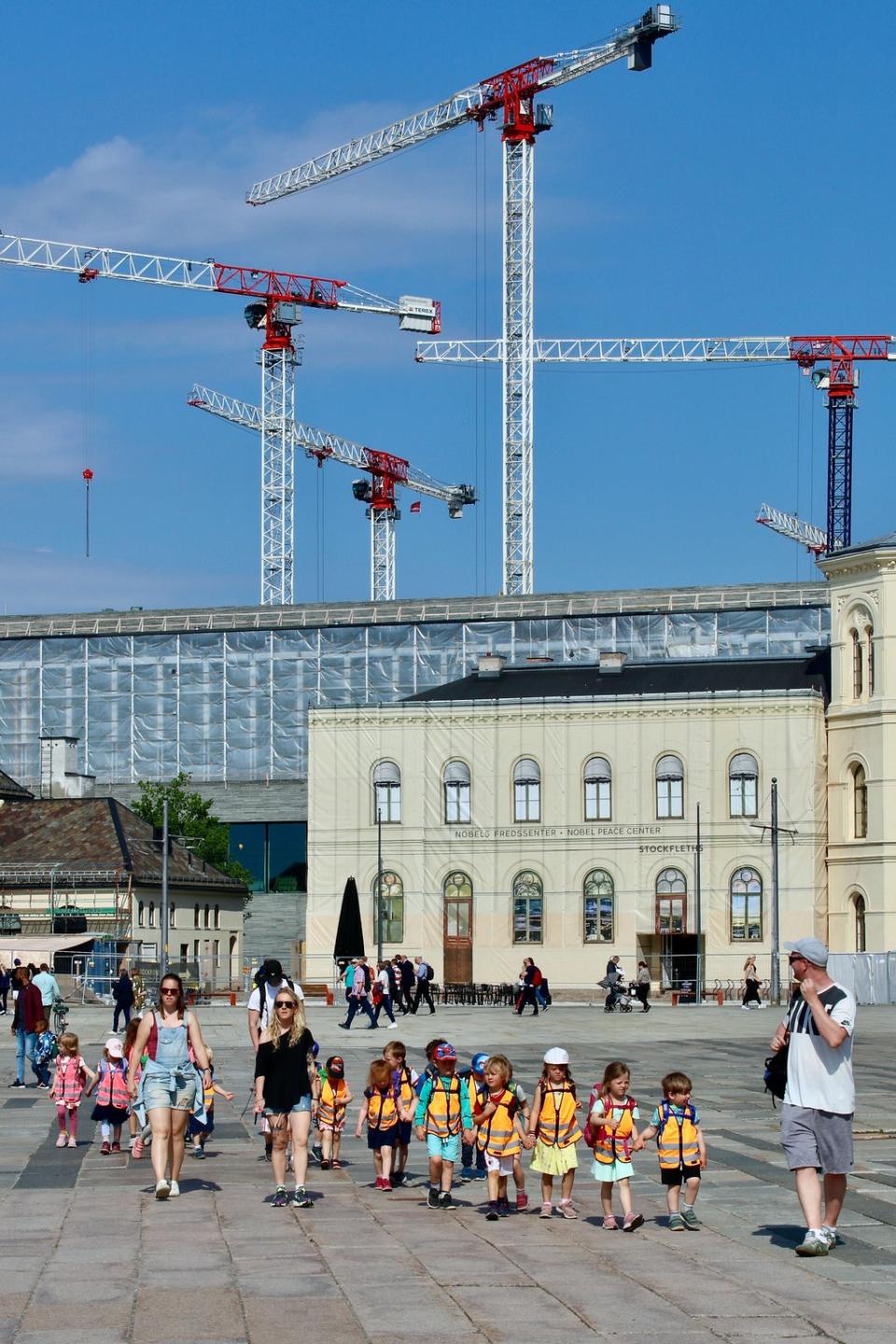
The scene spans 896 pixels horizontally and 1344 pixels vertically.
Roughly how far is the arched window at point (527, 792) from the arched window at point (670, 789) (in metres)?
4.18

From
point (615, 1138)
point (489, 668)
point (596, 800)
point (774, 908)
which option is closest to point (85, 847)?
point (489, 668)

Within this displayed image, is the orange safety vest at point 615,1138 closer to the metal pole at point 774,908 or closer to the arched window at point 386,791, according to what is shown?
the metal pole at point 774,908

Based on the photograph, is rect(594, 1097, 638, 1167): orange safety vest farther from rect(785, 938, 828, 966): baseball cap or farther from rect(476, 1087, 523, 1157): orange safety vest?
rect(785, 938, 828, 966): baseball cap

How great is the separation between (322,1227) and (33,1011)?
1454 centimetres

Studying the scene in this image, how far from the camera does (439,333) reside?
557 feet

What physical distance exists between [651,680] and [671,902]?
817 centimetres

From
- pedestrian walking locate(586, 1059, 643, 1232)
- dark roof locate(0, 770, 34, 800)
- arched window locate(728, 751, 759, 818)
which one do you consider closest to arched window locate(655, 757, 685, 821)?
arched window locate(728, 751, 759, 818)

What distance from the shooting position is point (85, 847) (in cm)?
8175

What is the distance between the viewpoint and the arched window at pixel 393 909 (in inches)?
3017

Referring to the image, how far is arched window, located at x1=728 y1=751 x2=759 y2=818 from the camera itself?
7462cm

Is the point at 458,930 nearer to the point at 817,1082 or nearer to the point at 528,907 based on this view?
the point at 528,907

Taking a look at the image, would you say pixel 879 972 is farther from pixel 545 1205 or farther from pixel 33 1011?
pixel 545 1205

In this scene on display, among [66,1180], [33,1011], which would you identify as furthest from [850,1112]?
[33,1011]

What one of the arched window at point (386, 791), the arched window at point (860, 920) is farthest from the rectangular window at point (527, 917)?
the arched window at point (860, 920)
